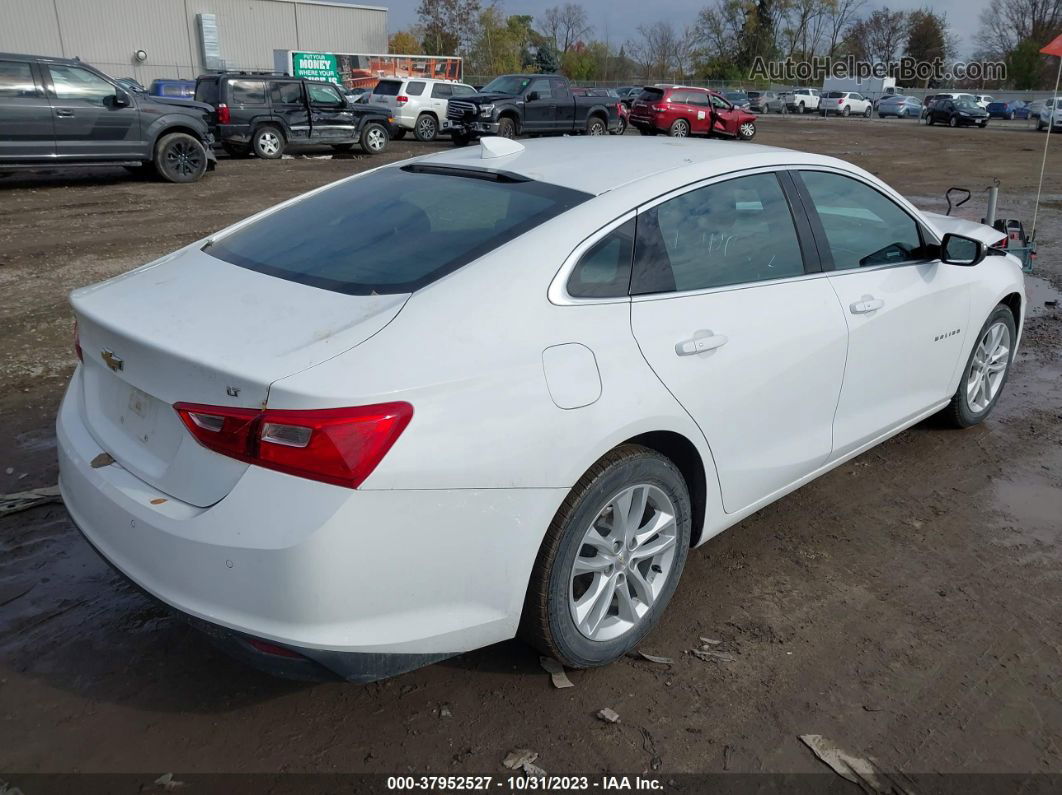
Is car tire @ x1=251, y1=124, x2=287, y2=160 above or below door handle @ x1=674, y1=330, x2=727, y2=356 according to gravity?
above

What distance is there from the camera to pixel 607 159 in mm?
3279

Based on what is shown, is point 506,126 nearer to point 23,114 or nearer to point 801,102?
point 23,114

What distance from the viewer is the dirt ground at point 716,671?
2.51 meters

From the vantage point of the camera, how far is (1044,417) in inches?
204

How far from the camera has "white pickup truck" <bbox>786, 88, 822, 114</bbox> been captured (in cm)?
5944

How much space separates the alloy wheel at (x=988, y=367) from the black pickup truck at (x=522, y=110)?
18.2 m

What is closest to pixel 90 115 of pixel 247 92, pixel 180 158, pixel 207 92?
pixel 180 158

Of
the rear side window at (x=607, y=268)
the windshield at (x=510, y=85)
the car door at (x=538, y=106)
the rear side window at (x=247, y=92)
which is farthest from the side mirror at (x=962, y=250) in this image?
the windshield at (x=510, y=85)

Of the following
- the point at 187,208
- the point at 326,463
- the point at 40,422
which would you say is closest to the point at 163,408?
the point at 326,463

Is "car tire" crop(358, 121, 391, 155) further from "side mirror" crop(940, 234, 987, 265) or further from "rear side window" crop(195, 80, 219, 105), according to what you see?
"side mirror" crop(940, 234, 987, 265)

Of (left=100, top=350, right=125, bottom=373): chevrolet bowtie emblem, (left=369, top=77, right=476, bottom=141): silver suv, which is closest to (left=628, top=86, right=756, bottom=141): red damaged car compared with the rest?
(left=369, top=77, right=476, bottom=141): silver suv

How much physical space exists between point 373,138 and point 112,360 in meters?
18.9

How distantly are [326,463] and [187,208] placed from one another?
11.0 metres

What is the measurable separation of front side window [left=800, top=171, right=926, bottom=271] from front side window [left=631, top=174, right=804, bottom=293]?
0.27 meters
